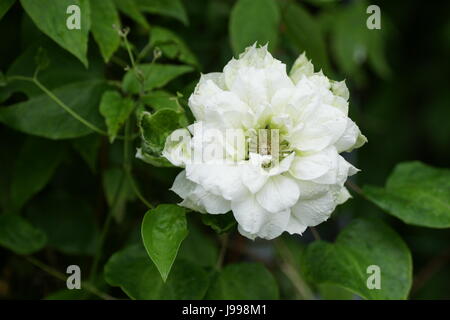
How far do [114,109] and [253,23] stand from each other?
0.85 feet

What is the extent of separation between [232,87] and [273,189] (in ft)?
0.36

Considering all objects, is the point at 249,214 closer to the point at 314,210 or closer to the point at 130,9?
the point at 314,210

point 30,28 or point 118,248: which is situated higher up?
point 30,28

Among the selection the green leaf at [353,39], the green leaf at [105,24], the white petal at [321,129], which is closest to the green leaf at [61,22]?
the green leaf at [105,24]

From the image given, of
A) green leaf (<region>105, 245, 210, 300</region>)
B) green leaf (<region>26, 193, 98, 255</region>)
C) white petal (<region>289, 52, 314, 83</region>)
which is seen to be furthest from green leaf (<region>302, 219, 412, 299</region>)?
green leaf (<region>26, 193, 98, 255</region>)

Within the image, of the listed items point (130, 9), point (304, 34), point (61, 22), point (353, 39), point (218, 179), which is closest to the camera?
point (218, 179)

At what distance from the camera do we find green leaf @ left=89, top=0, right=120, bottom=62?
815mm

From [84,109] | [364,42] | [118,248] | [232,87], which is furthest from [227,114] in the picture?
[364,42]

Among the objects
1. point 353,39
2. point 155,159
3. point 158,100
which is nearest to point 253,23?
point 158,100

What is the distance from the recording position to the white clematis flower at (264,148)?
63 centimetres

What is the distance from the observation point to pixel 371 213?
58.8 inches

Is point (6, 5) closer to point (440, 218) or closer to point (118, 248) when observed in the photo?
point (118, 248)

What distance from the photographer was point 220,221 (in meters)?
0.68

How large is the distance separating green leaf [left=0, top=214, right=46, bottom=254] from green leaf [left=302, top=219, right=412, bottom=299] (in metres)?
0.37
